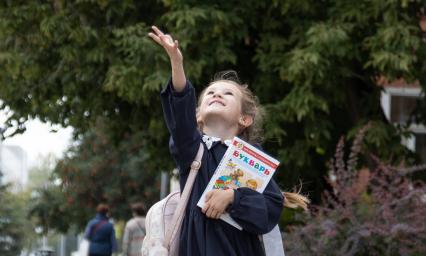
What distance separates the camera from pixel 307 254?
387 inches

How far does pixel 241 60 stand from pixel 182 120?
26.7 feet

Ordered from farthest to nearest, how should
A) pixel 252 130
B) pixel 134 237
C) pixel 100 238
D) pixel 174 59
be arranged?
pixel 100 238, pixel 134 237, pixel 252 130, pixel 174 59

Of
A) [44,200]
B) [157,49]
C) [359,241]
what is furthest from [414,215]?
[44,200]

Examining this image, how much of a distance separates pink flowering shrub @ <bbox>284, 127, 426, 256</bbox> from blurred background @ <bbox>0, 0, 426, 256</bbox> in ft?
0.04

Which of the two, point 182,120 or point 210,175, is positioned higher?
point 182,120

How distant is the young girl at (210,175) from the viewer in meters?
4.62

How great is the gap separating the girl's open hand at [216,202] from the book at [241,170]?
4 cm

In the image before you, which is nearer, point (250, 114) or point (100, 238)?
point (250, 114)

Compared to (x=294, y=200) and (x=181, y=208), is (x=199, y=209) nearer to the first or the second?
(x=181, y=208)

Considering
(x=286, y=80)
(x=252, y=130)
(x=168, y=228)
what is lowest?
(x=168, y=228)

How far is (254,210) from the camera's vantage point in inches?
184

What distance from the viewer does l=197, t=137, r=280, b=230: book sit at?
4715 millimetres

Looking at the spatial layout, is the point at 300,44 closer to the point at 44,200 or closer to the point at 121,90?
the point at 121,90

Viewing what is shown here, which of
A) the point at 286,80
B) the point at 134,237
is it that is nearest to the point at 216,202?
the point at 286,80
